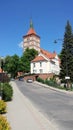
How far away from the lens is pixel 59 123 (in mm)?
13680

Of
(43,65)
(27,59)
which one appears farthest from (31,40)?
(43,65)

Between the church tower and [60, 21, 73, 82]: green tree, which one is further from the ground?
the church tower

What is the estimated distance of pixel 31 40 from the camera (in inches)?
6565

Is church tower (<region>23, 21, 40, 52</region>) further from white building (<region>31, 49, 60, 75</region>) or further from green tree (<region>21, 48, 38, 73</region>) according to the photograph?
white building (<region>31, 49, 60, 75</region>)

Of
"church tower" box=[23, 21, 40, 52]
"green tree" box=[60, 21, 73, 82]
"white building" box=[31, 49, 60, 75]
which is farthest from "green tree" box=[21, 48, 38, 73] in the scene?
"green tree" box=[60, 21, 73, 82]

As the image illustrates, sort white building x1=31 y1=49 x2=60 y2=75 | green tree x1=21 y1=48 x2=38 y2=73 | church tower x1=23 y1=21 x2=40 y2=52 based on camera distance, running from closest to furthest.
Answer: white building x1=31 y1=49 x2=60 y2=75 → green tree x1=21 y1=48 x2=38 y2=73 → church tower x1=23 y1=21 x2=40 y2=52

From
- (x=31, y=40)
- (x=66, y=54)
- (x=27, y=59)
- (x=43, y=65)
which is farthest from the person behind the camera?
(x=31, y=40)

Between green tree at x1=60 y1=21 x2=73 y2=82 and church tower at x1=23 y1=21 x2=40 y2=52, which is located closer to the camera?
green tree at x1=60 y1=21 x2=73 y2=82

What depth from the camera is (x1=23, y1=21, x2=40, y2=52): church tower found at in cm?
16700

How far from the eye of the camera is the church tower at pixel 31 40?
167000 mm

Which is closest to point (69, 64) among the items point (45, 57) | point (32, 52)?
point (45, 57)

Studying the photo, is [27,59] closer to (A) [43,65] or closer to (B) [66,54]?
(A) [43,65]

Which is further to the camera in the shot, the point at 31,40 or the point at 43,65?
the point at 31,40

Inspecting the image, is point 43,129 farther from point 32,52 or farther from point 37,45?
point 37,45
